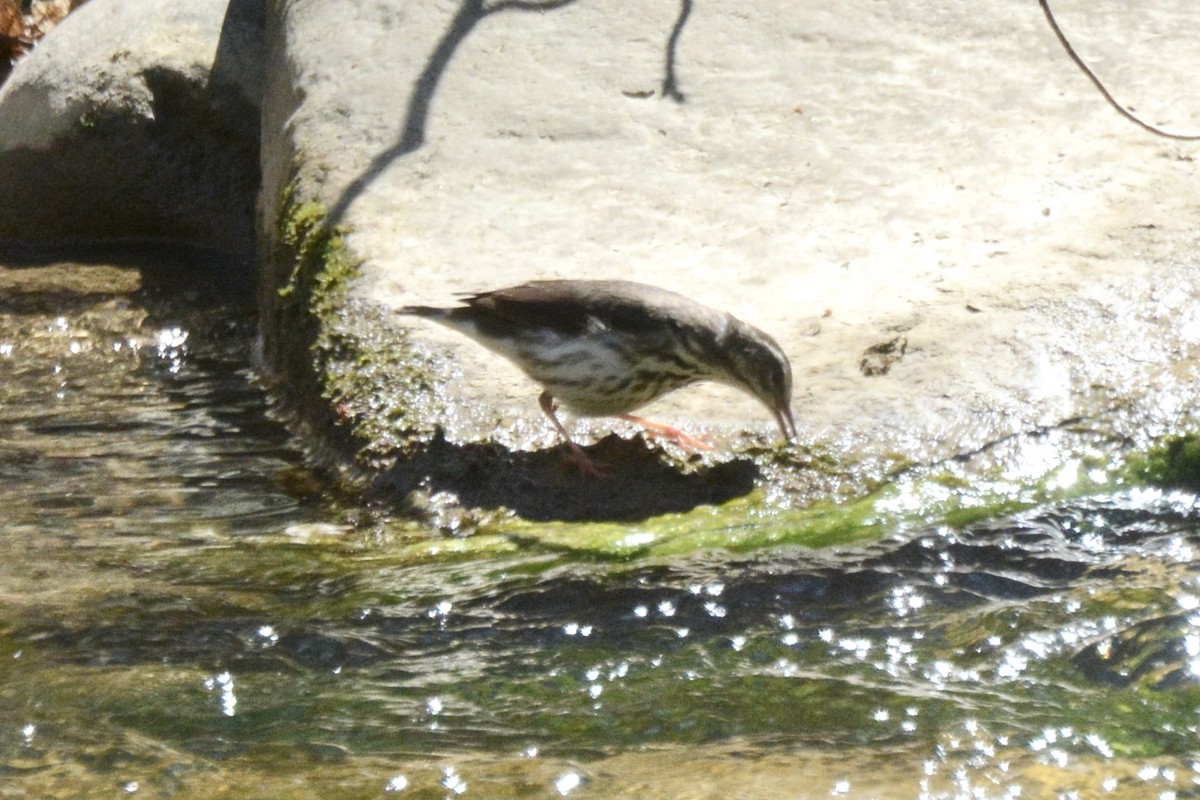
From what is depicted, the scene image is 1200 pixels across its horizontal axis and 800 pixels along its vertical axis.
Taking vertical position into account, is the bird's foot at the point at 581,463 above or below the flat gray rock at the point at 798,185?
below

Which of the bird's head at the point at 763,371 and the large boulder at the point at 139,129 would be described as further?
the large boulder at the point at 139,129

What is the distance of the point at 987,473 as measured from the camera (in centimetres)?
523

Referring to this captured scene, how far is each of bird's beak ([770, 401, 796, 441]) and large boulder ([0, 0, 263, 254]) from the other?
5.03 metres

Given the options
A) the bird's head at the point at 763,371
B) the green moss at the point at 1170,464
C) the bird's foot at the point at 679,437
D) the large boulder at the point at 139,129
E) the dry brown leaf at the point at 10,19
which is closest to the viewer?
the green moss at the point at 1170,464

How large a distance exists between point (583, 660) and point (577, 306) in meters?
1.81

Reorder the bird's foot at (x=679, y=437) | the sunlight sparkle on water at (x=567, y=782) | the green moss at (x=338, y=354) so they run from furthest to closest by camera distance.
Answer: the green moss at (x=338, y=354)
the bird's foot at (x=679, y=437)
the sunlight sparkle on water at (x=567, y=782)

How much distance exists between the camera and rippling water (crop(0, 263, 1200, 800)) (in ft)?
11.6

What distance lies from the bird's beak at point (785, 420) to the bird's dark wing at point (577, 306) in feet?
1.91

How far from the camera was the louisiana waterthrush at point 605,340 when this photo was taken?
5.58 m

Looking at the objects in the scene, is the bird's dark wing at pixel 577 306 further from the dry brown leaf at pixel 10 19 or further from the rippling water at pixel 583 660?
the dry brown leaf at pixel 10 19

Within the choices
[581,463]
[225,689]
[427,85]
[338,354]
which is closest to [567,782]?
[225,689]

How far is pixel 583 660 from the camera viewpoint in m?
4.30

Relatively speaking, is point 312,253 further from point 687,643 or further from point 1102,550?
point 1102,550

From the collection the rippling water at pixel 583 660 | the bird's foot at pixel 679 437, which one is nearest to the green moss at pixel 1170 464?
the rippling water at pixel 583 660
